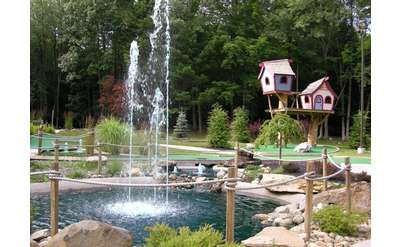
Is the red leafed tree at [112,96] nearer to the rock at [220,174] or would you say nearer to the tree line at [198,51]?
the tree line at [198,51]

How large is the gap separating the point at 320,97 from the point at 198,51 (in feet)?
24.9

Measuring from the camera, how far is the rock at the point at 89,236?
301 centimetres

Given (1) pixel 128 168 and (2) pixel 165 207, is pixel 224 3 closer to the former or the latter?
(1) pixel 128 168

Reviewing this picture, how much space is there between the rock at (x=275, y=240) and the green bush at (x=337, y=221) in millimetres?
712

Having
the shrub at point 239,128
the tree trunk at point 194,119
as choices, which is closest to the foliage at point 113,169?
the shrub at point 239,128

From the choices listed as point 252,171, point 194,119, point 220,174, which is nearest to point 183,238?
point 220,174

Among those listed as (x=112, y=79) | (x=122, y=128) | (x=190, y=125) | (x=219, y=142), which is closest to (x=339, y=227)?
(x=122, y=128)

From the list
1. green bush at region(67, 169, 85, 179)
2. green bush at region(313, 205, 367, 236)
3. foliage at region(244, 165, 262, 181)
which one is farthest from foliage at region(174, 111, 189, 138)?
green bush at region(313, 205, 367, 236)

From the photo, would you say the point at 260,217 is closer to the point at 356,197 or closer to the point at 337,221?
the point at 356,197

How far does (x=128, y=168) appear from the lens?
8227mm

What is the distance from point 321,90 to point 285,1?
692 centimetres

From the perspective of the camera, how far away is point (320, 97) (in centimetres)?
1321

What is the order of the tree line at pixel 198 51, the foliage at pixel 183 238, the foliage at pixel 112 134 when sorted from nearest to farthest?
the foliage at pixel 183 238
the foliage at pixel 112 134
the tree line at pixel 198 51
